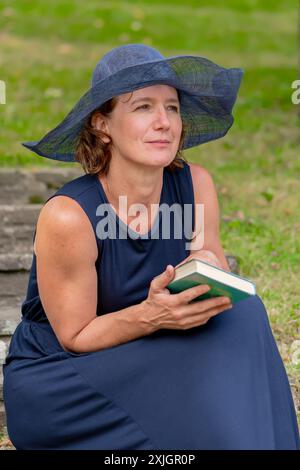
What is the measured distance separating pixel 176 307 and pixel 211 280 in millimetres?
170

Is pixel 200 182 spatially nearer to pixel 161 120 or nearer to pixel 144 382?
pixel 161 120

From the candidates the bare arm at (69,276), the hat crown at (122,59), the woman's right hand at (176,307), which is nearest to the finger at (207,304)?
the woman's right hand at (176,307)

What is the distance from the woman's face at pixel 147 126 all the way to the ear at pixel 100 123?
6 centimetres

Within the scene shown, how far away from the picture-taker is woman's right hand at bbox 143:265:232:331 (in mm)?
2691

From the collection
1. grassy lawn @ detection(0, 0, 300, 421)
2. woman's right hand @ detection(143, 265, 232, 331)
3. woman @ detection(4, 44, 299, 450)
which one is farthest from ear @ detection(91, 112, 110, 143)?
grassy lawn @ detection(0, 0, 300, 421)

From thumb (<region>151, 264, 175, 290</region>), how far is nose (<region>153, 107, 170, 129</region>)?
49cm

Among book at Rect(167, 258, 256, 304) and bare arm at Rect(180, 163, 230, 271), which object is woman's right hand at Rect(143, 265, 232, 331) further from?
bare arm at Rect(180, 163, 230, 271)

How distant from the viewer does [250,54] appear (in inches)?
424

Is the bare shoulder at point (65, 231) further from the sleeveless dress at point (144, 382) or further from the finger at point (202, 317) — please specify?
the finger at point (202, 317)

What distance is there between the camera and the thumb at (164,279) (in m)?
2.66

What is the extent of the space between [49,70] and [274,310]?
18.0 ft

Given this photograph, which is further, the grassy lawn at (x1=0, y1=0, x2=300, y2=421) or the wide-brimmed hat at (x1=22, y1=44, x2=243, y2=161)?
the grassy lawn at (x1=0, y1=0, x2=300, y2=421)

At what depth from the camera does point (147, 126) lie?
297 centimetres

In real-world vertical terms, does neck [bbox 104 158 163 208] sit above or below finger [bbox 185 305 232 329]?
above
